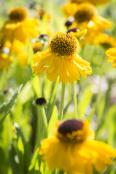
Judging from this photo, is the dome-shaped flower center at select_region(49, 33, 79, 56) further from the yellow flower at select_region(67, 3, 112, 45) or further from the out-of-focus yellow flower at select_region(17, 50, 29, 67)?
the out-of-focus yellow flower at select_region(17, 50, 29, 67)

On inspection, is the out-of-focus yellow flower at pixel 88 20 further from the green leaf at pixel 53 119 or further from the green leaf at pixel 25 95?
the green leaf at pixel 53 119

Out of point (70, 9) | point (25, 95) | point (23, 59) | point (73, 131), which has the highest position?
point (70, 9)

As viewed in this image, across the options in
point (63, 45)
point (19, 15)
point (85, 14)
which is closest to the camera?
point (63, 45)

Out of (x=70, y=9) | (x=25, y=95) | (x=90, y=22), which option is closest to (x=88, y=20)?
(x=90, y=22)

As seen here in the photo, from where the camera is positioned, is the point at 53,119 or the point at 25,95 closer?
the point at 53,119

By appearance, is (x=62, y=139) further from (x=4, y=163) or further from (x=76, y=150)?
(x=4, y=163)

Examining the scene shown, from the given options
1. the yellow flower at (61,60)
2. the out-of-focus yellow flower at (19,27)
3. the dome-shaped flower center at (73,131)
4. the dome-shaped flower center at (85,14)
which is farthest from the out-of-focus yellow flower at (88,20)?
the dome-shaped flower center at (73,131)

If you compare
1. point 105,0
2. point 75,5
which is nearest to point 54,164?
point 75,5

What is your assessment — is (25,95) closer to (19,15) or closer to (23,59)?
(23,59)
